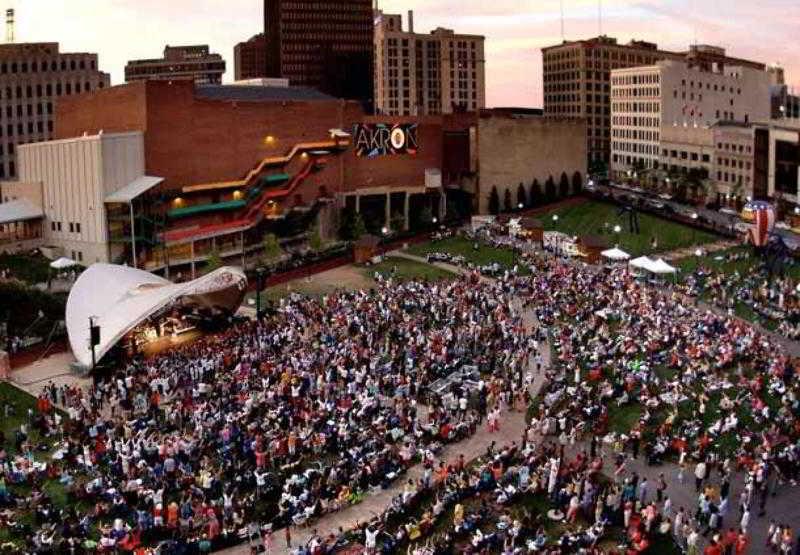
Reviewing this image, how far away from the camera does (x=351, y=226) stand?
87438 millimetres

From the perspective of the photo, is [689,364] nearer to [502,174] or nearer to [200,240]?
[200,240]

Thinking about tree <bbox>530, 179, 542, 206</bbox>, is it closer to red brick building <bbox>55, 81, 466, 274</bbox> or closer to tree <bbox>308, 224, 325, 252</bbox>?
red brick building <bbox>55, 81, 466, 274</bbox>

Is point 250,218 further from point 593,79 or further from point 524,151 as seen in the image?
point 593,79

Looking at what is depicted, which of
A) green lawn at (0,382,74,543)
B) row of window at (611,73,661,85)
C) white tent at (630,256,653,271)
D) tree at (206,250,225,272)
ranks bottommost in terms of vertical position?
green lawn at (0,382,74,543)

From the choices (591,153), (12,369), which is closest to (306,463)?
(12,369)

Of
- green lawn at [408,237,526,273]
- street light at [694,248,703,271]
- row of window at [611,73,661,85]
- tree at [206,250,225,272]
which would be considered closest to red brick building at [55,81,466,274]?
tree at [206,250,225,272]

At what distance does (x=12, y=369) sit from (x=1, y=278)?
14613 millimetres

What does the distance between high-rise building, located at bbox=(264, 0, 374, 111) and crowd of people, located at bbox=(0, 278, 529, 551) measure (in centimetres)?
14462

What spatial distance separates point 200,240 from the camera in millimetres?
75500

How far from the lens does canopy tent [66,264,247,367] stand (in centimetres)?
4669

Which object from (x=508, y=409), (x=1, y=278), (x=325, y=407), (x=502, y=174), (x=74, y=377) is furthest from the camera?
(x=502, y=174)

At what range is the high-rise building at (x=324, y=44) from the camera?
624ft

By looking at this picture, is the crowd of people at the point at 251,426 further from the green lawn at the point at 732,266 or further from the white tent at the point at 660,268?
the green lawn at the point at 732,266

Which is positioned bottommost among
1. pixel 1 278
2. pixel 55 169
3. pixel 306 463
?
pixel 306 463
